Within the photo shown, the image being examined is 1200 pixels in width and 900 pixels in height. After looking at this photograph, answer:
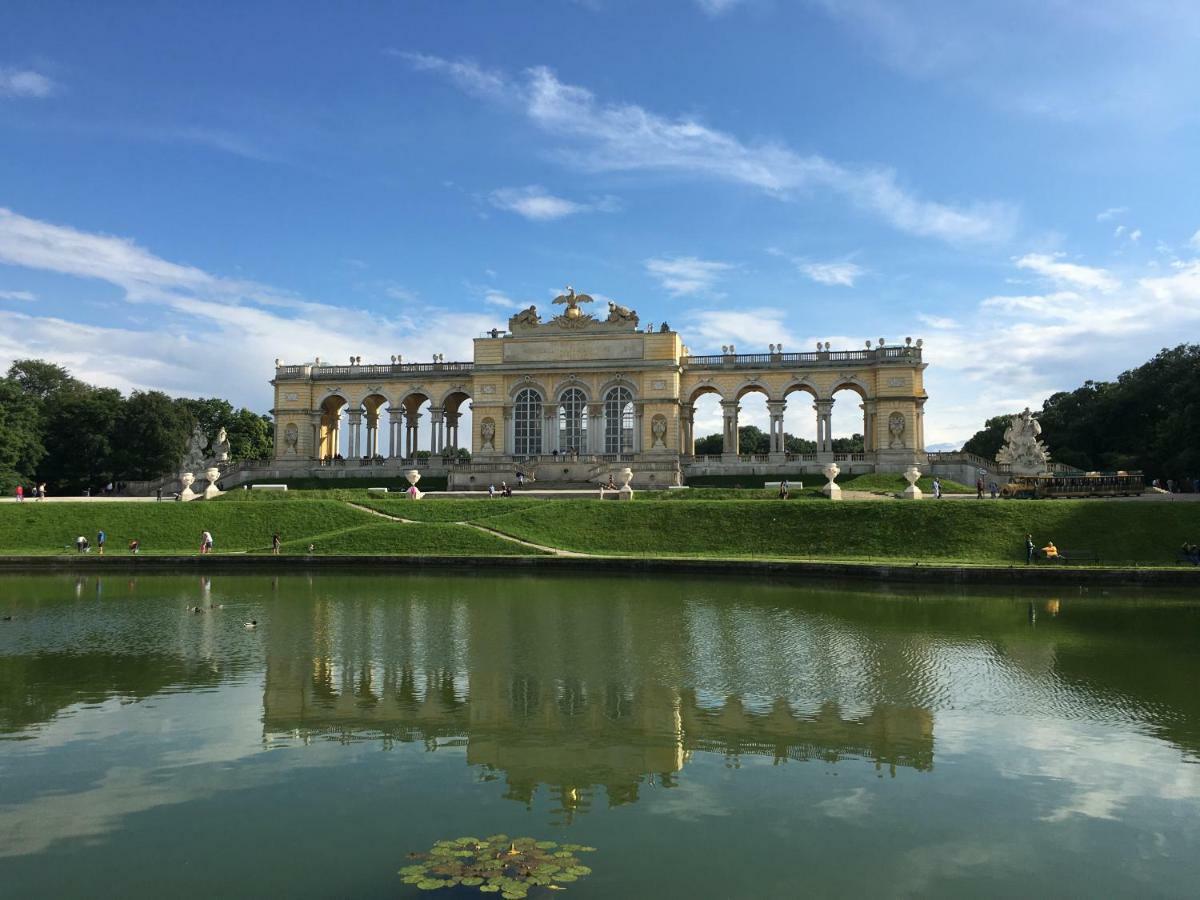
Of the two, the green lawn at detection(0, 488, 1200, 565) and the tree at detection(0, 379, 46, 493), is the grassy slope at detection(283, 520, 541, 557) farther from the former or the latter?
the tree at detection(0, 379, 46, 493)

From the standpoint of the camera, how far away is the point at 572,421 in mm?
61500

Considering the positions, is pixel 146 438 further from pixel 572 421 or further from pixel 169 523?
pixel 572 421

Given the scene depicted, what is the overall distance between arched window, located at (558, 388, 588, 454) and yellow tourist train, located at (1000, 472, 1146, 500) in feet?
94.4

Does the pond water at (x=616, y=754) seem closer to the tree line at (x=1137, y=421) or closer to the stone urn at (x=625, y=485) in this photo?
the stone urn at (x=625, y=485)

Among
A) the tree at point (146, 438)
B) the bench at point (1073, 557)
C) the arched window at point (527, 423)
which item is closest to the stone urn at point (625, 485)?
the arched window at point (527, 423)

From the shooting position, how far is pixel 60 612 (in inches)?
856

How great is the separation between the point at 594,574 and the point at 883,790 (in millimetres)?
21173

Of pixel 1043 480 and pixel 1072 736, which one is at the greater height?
pixel 1043 480

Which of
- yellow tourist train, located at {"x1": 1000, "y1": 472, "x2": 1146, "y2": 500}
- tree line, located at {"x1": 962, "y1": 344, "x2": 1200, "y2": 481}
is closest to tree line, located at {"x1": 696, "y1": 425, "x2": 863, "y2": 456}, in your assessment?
tree line, located at {"x1": 962, "y1": 344, "x2": 1200, "y2": 481}

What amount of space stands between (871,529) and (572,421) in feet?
99.3

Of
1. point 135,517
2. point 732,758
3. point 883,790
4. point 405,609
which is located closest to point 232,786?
point 732,758

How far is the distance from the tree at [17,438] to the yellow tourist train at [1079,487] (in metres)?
54.2

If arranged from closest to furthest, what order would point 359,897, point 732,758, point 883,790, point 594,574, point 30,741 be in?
point 359,897
point 883,790
point 732,758
point 30,741
point 594,574

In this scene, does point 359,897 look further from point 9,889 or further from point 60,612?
point 60,612
